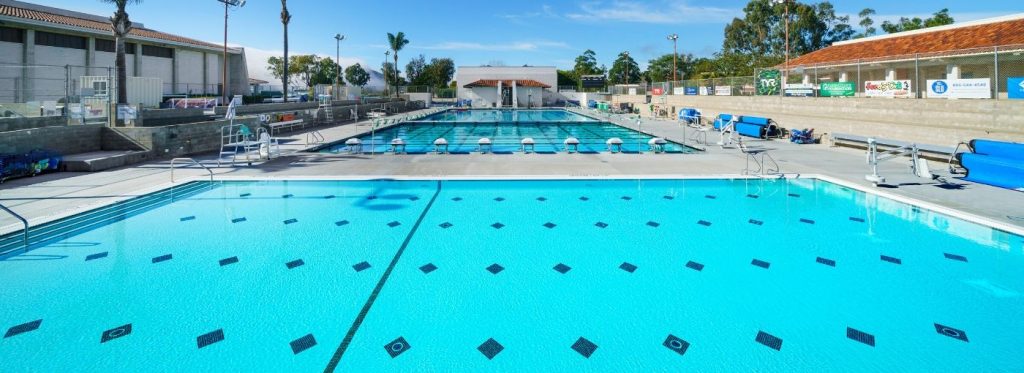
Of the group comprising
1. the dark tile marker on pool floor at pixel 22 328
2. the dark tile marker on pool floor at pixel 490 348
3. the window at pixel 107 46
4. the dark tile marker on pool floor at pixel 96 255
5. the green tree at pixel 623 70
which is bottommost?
the dark tile marker on pool floor at pixel 490 348

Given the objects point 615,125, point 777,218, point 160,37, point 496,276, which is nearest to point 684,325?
point 496,276

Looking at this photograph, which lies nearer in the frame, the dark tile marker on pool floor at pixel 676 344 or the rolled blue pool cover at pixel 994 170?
the dark tile marker on pool floor at pixel 676 344

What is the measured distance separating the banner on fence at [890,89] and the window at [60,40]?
41856 mm

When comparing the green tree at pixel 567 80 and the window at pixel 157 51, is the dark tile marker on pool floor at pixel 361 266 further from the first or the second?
the green tree at pixel 567 80

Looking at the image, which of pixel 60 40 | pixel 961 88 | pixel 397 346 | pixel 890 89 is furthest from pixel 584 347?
pixel 60 40

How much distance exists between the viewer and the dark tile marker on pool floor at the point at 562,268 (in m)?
4.95

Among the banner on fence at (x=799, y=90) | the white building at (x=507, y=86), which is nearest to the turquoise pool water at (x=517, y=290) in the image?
the banner on fence at (x=799, y=90)

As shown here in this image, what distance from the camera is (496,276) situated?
484 cm

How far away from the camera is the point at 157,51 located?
3466cm

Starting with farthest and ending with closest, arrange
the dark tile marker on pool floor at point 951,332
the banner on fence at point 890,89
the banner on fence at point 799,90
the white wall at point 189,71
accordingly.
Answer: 1. the white wall at point 189,71
2. the banner on fence at point 799,90
3. the banner on fence at point 890,89
4. the dark tile marker on pool floor at point 951,332

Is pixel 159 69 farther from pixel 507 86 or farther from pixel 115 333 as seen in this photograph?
pixel 115 333

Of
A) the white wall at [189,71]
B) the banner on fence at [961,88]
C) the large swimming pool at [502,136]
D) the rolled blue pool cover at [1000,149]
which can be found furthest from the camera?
the white wall at [189,71]

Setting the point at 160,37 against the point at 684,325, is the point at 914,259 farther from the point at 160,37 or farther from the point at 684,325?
the point at 160,37

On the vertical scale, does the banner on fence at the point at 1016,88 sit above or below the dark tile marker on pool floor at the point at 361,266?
above
